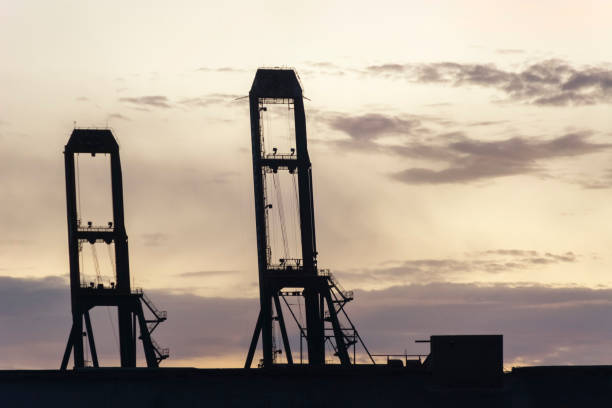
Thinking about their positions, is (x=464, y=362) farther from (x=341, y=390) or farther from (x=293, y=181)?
(x=293, y=181)

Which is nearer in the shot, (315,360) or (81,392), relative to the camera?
(81,392)

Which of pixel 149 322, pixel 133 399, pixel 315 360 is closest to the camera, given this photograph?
pixel 133 399

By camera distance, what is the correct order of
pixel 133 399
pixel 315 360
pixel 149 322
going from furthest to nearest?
pixel 149 322
pixel 315 360
pixel 133 399

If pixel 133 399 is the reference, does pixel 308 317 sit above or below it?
above

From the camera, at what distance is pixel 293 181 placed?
138 meters

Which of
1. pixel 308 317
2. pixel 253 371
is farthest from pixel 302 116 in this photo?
pixel 253 371

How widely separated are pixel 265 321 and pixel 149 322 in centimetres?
1547

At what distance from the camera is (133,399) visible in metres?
99.6

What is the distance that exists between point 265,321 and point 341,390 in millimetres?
37689

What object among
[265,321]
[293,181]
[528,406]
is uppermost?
[293,181]

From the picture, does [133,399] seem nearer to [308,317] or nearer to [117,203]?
[308,317]

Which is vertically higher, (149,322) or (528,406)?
(149,322)

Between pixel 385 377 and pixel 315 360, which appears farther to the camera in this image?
pixel 315 360

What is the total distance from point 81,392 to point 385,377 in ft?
60.9
